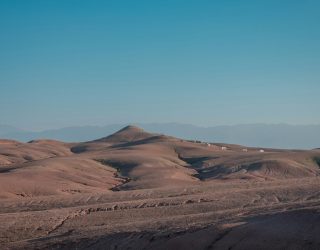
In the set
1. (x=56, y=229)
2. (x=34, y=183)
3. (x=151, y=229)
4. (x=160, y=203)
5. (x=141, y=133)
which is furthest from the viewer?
(x=141, y=133)

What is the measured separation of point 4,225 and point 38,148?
204 feet

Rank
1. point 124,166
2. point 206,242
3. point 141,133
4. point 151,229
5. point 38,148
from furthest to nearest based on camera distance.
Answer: point 141,133
point 38,148
point 124,166
point 151,229
point 206,242

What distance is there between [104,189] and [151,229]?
2567 cm

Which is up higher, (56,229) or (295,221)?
(295,221)

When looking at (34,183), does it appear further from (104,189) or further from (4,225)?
(4,225)

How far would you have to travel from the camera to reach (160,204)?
3027 cm

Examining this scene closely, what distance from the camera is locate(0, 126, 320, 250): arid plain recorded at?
18562 mm

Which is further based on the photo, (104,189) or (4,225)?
(104,189)

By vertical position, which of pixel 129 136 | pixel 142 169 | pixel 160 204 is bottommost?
pixel 160 204

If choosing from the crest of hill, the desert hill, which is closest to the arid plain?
the desert hill

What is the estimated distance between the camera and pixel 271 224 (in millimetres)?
18484

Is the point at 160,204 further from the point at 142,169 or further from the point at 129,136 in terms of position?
the point at 129,136

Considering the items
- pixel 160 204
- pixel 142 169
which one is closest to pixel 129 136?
pixel 142 169

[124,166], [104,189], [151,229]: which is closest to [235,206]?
[151,229]
